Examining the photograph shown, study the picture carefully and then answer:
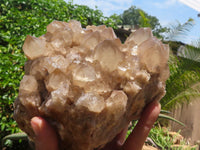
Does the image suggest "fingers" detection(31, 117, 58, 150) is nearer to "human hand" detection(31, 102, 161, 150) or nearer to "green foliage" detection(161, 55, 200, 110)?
"human hand" detection(31, 102, 161, 150)

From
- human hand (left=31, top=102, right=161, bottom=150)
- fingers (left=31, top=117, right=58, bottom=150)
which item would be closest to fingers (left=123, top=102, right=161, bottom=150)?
human hand (left=31, top=102, right=161, bottom=150)

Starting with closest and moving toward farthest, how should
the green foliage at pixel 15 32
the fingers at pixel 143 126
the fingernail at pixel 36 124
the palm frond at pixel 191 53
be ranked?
the fingernail at pixel 36 124, the fingers at pixel 143 126, the green foliage at pixel 15 32, the palm frond at pixel 191 53

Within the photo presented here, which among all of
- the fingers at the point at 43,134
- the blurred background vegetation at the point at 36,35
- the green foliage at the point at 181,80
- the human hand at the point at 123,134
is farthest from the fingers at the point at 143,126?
the green foliage at the point at 181,80

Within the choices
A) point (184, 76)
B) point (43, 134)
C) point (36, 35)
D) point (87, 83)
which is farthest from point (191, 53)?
point (43, 134)

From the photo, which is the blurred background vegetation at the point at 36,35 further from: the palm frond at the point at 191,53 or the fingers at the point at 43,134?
the fingers at the point at 43,134

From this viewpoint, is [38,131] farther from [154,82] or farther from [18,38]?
[18,38]

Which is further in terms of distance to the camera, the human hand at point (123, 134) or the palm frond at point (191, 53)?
the palm frond at point (191, 53)

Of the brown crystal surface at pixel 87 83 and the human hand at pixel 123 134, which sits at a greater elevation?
the brown crystal surface at pixel 87 83
